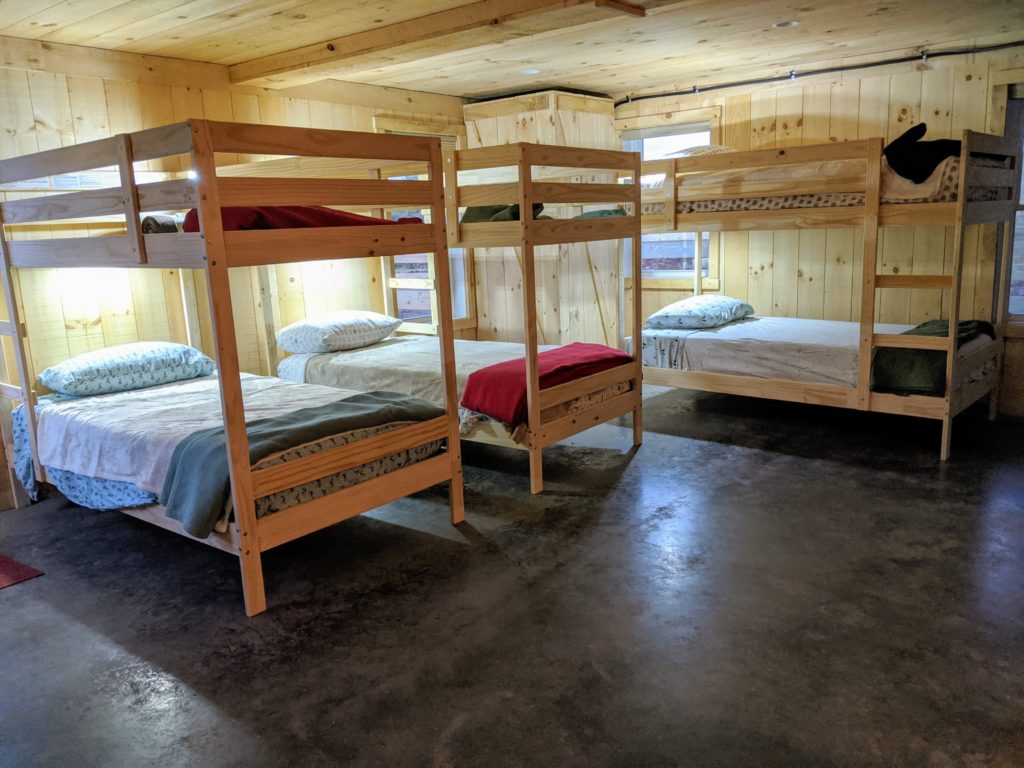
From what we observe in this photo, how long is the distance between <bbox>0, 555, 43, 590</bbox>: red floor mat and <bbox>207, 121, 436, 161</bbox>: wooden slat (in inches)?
75.6

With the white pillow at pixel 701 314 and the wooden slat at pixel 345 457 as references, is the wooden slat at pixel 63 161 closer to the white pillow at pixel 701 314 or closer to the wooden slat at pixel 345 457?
the wooden slat at pixel 345 457

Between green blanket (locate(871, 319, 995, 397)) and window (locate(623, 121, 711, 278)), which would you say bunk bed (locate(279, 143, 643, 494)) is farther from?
window (locate(623, 121, 711, 278))

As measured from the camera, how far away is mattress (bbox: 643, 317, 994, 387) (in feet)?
14.2

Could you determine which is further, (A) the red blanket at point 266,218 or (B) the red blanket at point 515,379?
(B) the red blanket at point 515,379

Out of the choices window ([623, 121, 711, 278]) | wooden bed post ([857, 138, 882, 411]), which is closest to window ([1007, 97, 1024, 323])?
wooden bed post ([857, 138, 882, 411])

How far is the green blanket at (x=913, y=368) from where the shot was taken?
13.2ft

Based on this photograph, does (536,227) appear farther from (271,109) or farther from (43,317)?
(43,317)

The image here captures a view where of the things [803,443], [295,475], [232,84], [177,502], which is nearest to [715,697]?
[295,475]

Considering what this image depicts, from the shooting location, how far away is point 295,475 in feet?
9.10

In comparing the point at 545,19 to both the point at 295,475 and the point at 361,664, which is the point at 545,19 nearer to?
the point at 295,475

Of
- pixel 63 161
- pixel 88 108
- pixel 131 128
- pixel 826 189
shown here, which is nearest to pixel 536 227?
pixel 826 189

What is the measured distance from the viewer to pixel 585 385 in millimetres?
4008

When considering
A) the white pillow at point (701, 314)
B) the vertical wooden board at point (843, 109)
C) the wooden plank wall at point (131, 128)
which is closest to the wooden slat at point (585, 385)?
the white pillow at point (701, 314)

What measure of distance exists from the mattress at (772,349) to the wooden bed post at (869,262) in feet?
0.26
